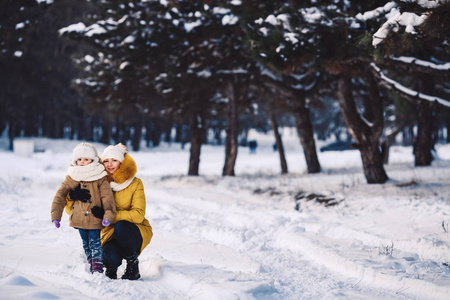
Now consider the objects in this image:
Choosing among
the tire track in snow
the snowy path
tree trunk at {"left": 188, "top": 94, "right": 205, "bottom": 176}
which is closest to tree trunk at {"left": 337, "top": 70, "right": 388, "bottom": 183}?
the snowy path

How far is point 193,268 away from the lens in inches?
172

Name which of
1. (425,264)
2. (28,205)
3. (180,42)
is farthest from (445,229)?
(180,42)

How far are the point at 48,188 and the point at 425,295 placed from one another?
13152 millimetres

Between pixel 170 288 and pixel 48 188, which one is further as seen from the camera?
pixel 48 188

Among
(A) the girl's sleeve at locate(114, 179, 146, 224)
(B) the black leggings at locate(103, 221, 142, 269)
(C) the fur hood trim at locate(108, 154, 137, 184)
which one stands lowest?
(B) the black leggings at locate(103, 221, 142, 269)

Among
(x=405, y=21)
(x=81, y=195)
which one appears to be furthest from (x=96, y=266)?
(x=405, y=21)

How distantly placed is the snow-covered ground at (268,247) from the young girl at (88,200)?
0.36 meters

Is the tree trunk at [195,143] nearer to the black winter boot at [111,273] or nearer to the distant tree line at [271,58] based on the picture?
the distant tree line at [271,58]

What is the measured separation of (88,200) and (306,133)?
1256cm

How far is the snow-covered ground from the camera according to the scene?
3.78 m

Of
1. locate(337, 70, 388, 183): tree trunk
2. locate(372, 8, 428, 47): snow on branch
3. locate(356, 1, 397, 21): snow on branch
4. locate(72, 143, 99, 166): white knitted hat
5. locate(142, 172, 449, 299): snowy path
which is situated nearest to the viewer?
locate(142, 172, 449, 299): snowy path

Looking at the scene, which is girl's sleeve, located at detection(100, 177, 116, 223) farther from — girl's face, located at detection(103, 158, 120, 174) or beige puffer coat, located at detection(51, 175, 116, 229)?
girl's face, located at detection(103, 158, 120, 174)

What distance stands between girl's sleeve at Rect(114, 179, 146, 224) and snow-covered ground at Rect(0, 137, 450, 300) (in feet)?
2.01

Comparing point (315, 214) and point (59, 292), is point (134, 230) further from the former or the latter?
point (315, 214)
